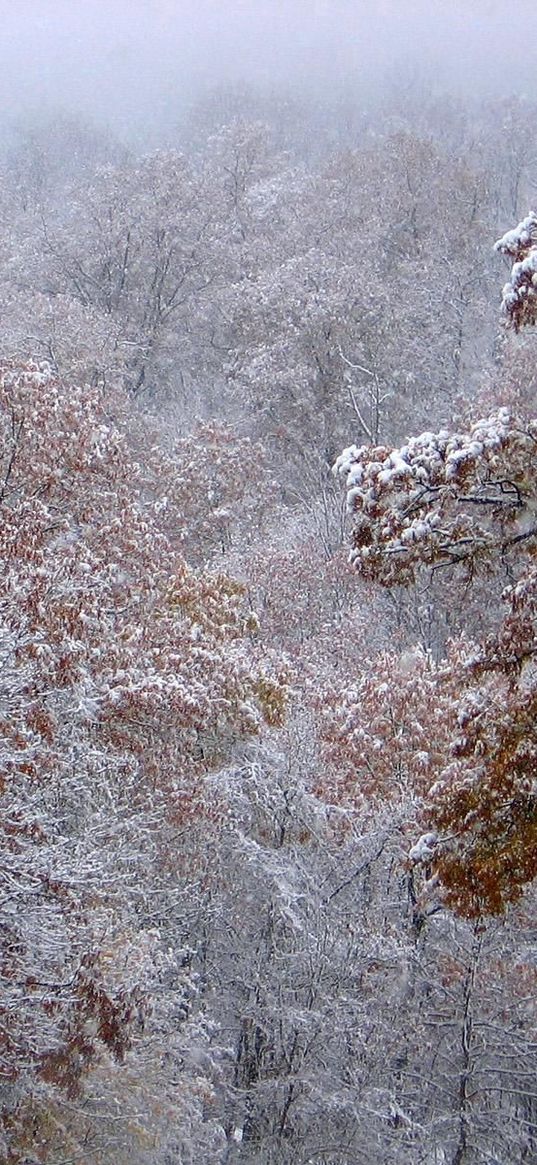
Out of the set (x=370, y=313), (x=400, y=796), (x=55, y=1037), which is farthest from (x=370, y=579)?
(x=370, y=313)

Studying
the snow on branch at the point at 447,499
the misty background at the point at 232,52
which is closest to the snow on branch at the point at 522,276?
the snow on branch at the point at 447,499

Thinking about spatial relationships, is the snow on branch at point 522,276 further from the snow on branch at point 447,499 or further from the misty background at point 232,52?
the misty background at point 232,52

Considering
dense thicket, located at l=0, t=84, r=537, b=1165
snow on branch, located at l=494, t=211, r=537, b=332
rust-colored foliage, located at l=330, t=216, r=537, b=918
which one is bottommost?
dense thicket, located at l=0, t=84, r=537, b=1165

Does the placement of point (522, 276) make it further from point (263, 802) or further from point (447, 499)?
point (263, 802)

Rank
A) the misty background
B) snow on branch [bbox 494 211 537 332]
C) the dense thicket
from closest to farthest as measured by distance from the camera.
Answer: snow on branch [bbox 494 211 537 332]
the dense thicket
the misty background

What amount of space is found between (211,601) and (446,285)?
61.1ft

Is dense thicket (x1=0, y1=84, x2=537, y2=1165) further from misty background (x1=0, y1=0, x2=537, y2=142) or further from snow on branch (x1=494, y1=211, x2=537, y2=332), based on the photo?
misty background (x1=0, y1=0, x2=537, y2=142)

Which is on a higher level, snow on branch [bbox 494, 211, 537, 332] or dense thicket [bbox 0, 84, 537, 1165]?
snow on branch [bbox 494, 211, 537, 332]

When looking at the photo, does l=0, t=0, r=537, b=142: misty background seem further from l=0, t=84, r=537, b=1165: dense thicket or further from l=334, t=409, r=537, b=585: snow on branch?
l=334, t=409, r=537, b=585: snow on branch

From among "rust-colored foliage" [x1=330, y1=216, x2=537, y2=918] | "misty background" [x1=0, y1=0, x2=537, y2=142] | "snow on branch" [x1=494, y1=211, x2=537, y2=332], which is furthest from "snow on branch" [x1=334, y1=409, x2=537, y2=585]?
"misty background" [x1=0, y1=0, x2=537, y2=142]

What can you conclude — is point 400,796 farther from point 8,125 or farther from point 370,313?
point 8,125

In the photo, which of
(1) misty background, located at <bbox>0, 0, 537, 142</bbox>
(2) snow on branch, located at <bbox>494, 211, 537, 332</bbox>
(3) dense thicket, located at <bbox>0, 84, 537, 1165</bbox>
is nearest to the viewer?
(2) snow on branch, located at <bbox>494, 211, 537, 332</bbox>

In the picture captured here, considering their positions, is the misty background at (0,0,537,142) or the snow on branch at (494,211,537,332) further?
the misty background at (0,0,537,142)

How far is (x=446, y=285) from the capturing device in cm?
2722
